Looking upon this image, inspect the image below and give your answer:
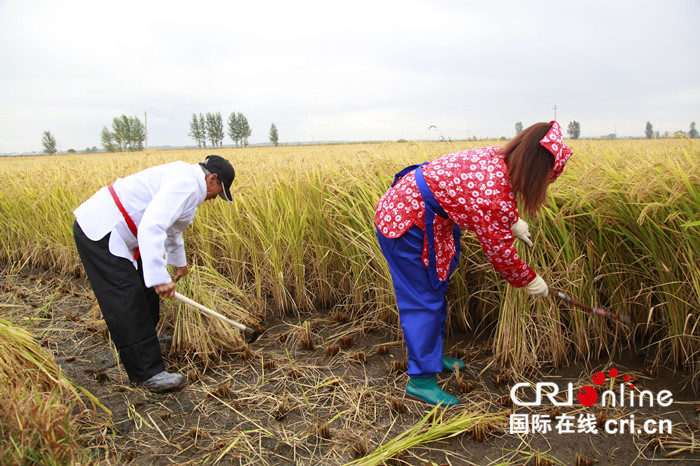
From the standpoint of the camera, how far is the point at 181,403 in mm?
2088

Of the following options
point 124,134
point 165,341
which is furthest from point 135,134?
point 165,341

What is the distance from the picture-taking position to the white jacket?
1.92 metres

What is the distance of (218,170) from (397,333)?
1431 mm

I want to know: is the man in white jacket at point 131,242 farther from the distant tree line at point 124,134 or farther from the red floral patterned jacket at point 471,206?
the distant tree line at point 124,134

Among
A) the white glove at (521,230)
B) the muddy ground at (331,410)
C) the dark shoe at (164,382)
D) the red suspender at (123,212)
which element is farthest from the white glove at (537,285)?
the red suspender at (123,212)

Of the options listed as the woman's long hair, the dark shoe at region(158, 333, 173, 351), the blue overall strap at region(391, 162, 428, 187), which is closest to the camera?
the woman's long hair

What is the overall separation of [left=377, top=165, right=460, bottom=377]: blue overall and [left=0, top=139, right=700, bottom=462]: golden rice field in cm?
45

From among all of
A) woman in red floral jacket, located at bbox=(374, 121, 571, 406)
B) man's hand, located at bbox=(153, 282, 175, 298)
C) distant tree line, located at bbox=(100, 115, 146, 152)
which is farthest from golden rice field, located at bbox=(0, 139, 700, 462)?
distant tree line, located at bbox=(100, 115, 146, 152)

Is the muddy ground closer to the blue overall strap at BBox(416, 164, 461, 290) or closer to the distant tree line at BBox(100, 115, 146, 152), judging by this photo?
the blue overall strap at BBox(416, 164, 461, 290)

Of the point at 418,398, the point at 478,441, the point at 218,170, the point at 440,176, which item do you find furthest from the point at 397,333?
the point at 218,170

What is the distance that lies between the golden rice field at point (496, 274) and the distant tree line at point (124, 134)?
193 feet

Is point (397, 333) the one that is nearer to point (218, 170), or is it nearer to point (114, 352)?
point (218, 170)

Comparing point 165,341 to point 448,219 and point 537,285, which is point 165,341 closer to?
point 448,219

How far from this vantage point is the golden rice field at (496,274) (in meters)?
1.93
